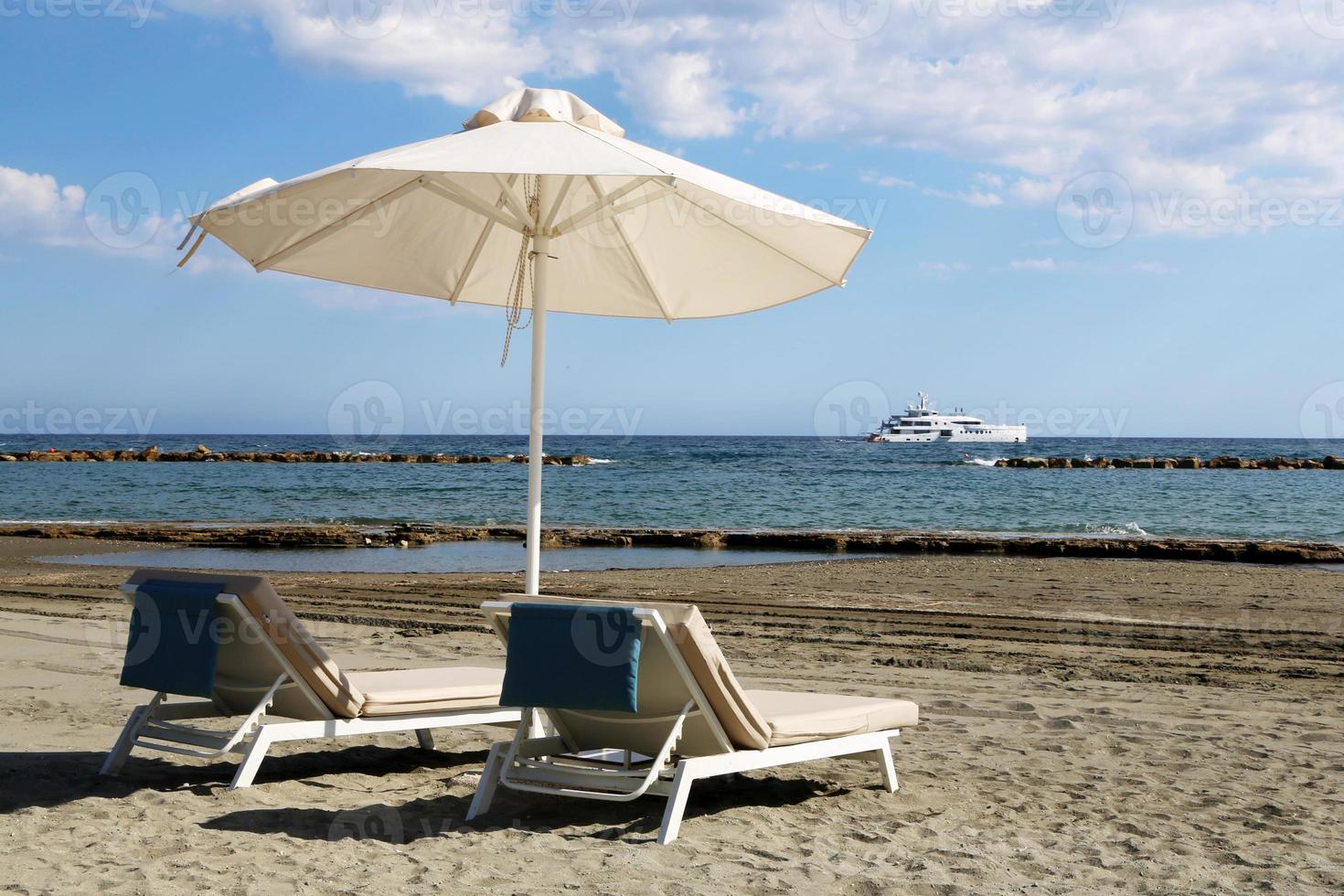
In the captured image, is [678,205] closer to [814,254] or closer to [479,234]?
[814,254]

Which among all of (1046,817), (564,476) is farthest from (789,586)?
(564,476)

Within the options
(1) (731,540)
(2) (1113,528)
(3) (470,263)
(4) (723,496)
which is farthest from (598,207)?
(4) (723,496)

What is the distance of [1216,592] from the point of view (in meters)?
13.7

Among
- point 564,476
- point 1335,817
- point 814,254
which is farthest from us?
point 564,476

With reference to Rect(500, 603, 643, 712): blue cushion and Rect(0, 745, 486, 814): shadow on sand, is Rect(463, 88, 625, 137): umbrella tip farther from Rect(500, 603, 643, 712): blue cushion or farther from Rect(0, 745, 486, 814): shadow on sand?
Rect(0, 745, 486, 814): shadow on sand

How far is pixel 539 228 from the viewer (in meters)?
5.25

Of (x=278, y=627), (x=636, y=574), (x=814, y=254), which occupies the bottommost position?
(x=636, y=574)

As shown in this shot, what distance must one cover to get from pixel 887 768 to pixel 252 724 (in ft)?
8.47

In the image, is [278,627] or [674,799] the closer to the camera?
[674,799]

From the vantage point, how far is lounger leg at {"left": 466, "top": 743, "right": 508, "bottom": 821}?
14.4ft

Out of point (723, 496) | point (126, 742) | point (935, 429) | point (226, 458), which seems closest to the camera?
point (126, 742)

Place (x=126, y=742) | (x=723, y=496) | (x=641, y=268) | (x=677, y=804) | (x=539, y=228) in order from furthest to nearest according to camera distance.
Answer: (x=723, y=496)
(x=641, y=268)
(x=539, y=228)
(x=126, y=742)
(x=677, y=804)

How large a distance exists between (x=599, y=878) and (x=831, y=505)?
28558mm

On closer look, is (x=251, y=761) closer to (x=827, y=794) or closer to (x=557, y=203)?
(x=827, y=794)
